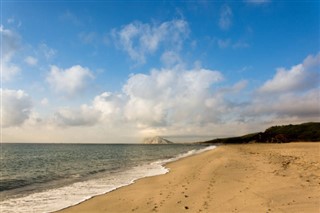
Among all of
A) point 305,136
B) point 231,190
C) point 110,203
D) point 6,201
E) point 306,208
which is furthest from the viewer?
point 305,136

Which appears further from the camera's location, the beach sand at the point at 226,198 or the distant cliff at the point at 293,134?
the distant cliff at the point at 293,134

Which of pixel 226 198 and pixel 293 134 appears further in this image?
pixel 293 134

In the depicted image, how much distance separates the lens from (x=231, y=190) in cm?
1479

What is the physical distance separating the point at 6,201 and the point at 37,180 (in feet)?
34.6

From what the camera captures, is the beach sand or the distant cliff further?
the distant cliff

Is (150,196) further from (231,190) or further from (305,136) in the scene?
(305,136)

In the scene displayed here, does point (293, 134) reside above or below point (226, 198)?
above

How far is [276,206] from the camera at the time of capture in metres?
11.2

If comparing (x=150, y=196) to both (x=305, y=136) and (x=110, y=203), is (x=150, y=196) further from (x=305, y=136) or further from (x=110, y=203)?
(x=305, y=136)

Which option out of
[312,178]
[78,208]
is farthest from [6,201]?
[312,178]

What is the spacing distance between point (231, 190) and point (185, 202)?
3188 millimetres

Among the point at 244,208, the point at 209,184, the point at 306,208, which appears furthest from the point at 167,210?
the point at 209,184

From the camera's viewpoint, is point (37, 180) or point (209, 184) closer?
point (209, 184)

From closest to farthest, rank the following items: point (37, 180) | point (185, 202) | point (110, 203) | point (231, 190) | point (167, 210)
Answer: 1. point (167, 210)
2. point (185, 202)
3. point (110, 203)
4. point (231, 190)
5. point (37, 180)
